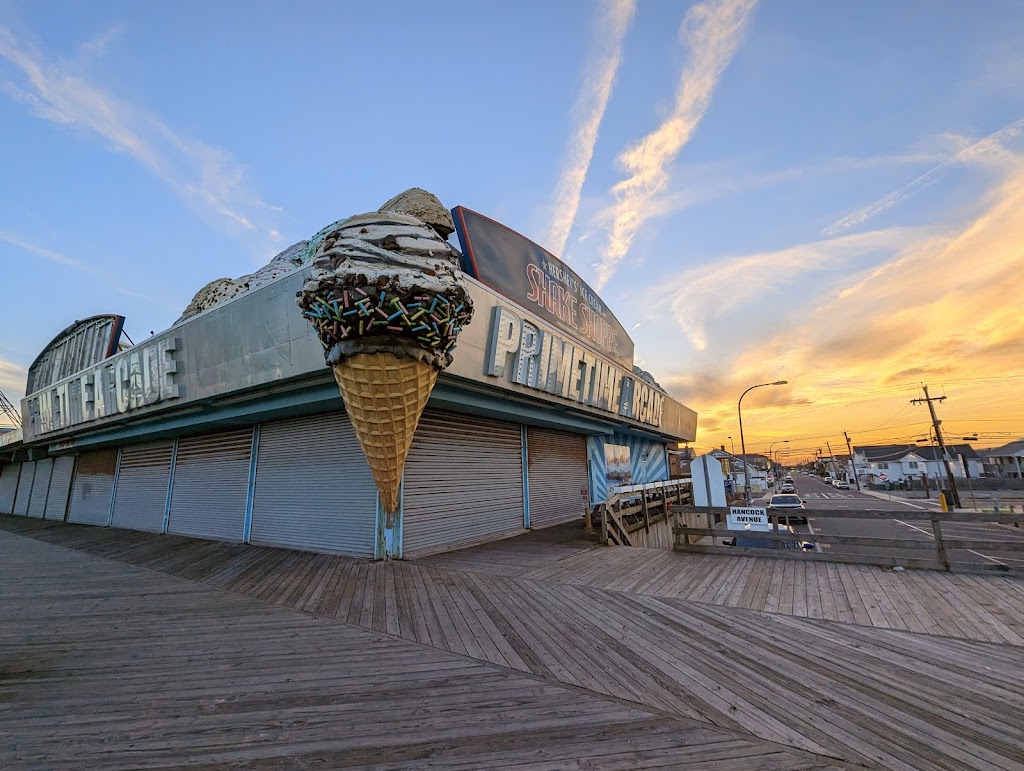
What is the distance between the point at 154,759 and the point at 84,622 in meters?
4.80

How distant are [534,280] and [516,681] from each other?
1188 cm

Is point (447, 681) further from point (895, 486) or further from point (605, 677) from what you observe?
point (895, 486)

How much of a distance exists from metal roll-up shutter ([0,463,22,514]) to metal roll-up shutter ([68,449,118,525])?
11.3 meters

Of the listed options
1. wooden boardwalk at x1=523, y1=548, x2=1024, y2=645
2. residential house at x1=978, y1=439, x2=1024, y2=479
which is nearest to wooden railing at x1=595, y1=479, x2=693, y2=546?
wooden boardwalk at x1=523, y1=548, x2=1024, y2=645

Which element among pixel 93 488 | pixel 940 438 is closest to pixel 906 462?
pixel 940 438

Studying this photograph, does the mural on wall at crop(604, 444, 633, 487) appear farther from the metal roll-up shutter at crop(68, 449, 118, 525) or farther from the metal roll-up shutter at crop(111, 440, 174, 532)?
the metal roll-up shutter at crop(68, 449, 118, 525)

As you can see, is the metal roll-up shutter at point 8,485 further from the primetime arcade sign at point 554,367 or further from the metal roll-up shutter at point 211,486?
the primetime arcade sign at point 554,367

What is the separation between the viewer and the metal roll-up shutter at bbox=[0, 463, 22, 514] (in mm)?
27453

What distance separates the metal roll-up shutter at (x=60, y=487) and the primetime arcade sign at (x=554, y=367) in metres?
26.2

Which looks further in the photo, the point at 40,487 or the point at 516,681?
the point at 40,487

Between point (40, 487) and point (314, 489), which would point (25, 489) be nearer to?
point (40, 487)

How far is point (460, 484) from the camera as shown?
36.8 ft

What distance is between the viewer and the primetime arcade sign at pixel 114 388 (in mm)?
12023

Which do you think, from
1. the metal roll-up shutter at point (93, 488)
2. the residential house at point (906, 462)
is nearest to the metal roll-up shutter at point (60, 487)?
the metal roll-up shutter at point (93, 488)
